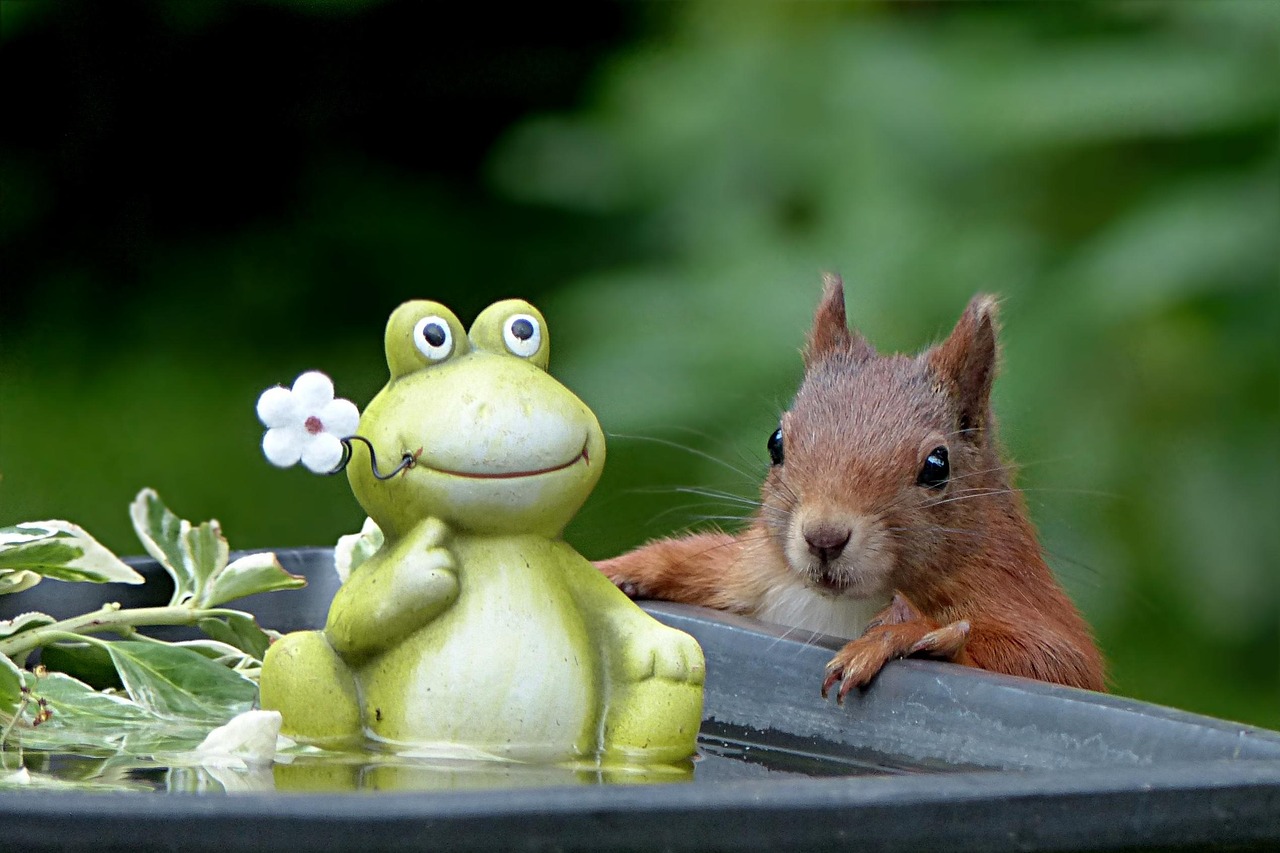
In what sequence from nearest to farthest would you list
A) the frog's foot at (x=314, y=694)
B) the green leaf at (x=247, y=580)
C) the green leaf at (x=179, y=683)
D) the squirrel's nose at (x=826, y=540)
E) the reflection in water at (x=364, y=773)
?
the reflection in water at (x=364, y=773)
the frog's foot at (x=314, y=694)
the green leaf at (x=179, y=683)
the green leaf at (x=247, y=580)
the squirrel's nose at (x=826, y=540)

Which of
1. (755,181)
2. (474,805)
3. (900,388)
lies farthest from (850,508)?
(755,181)

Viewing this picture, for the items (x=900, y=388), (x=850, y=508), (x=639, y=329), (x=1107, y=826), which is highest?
(x=639, y=329)

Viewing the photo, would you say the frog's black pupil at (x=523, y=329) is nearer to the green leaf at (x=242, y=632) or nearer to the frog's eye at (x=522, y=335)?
the frog's eye at (x=522, y=335)

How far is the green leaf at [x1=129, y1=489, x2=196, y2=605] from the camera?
54.4 inches

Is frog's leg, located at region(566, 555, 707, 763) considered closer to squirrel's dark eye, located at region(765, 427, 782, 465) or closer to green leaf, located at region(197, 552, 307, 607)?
green leaf, located at region(197, 552, 307, 607)

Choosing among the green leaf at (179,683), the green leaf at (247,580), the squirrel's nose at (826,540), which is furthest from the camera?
the squirrel's nose at (826,540)

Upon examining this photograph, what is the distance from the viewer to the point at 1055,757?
3.66ft

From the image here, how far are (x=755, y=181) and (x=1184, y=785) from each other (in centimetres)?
196

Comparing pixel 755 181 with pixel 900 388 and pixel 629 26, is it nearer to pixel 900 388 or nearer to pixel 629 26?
pixel 629 26

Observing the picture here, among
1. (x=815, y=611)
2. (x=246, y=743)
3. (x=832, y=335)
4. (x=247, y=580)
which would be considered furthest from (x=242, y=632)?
(x=832, y=335)

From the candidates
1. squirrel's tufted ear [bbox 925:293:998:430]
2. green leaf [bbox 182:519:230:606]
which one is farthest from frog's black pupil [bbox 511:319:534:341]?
squirrel's tufted ear [bbox 925:293:998:430]

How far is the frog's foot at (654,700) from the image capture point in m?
1.09

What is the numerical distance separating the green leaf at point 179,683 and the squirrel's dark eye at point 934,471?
0.61 meters

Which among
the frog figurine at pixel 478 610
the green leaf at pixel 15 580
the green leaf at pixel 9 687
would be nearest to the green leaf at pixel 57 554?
the green leaf at pixel 15 580
